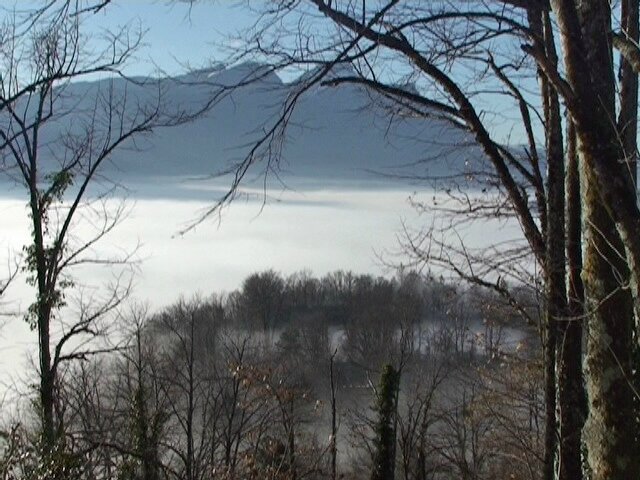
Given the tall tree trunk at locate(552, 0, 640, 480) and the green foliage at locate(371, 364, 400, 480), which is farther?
the green foliage at locate(371, 364, 400, 480)

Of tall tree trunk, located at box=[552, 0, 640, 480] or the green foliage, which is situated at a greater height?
tall tree trunk, located at box=[552, 0, 640, 480]

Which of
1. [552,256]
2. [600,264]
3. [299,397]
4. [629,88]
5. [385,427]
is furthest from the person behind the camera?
[385,427]

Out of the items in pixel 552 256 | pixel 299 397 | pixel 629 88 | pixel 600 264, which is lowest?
pixel 299 397

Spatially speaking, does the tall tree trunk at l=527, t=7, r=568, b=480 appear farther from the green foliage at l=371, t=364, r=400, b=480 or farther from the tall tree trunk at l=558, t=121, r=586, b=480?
the green foliage at l=371, t=364, r=400, b=480

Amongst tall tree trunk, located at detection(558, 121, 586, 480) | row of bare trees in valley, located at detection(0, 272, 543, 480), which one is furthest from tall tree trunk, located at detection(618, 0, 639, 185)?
row of bare trees in valley, located at detection(0, 272, 543, 480)

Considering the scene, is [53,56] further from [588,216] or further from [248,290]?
[248,290]

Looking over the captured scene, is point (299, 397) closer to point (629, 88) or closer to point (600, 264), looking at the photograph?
point (629, 88)

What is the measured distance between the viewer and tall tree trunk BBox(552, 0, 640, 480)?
351 centimetres

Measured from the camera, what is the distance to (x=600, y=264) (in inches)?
147

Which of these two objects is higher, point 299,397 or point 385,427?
point 299,397

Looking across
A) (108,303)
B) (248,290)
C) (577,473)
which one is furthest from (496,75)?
(248,290)

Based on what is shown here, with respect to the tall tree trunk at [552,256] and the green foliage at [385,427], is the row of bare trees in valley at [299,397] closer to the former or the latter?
the green foliage at [385,427]

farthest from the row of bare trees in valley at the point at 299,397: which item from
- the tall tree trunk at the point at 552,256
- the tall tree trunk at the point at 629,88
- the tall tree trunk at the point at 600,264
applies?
the tall tree trunk at the point at 600,264

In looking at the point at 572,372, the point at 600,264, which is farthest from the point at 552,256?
the point at 600,264
